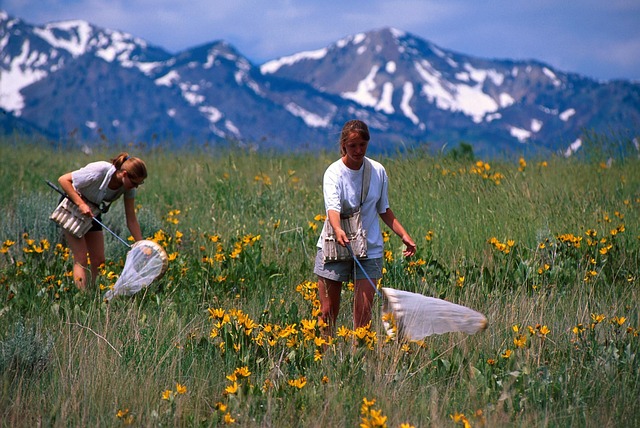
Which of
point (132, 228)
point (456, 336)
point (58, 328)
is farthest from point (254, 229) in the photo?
point (456, 336)

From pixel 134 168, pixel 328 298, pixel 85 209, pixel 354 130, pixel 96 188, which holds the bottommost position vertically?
pixel 328 298

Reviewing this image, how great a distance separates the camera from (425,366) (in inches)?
147

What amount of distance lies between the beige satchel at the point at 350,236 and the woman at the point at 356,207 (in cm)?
3

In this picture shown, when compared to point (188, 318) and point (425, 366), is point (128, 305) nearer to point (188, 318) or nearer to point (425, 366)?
point (188, 318)

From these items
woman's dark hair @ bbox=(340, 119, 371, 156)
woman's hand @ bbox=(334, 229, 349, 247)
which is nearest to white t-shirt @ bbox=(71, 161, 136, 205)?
woman's dark hair @ bbox=(340, 119, 371, 156)

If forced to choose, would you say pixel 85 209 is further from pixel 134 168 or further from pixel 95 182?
pixel 134 168

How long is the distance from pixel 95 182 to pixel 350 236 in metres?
2.44

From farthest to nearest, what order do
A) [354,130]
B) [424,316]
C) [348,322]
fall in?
1. [348,322]
2. [354,130]
3. [424,316]

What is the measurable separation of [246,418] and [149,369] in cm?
78

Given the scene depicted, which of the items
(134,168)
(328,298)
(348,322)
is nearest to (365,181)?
(328,298)

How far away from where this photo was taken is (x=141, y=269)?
16.8 ft

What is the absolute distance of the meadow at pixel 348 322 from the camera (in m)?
3.44

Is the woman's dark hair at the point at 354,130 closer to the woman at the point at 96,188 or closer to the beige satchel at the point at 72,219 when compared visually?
the woman at the point at 96,188

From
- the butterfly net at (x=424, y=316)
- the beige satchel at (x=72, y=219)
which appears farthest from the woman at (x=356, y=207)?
the beige satchel at (x=72, y=219)
